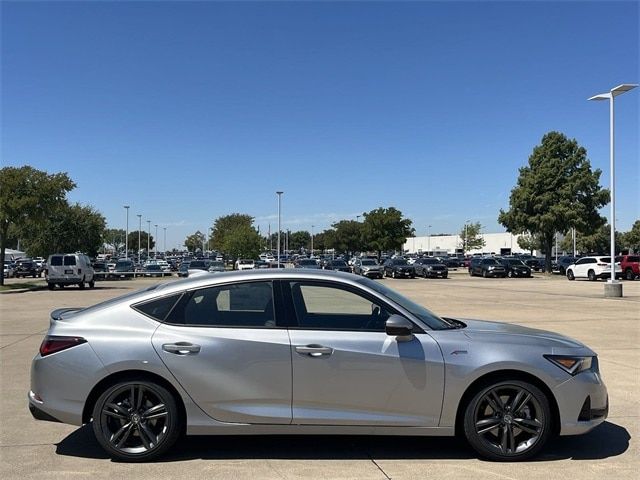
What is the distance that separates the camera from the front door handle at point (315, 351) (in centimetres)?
470

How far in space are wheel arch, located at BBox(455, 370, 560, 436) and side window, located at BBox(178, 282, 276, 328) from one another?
1.71 m

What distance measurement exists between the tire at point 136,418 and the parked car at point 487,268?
4478 centimetres

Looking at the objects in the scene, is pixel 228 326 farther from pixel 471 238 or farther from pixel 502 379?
pixel 471 238

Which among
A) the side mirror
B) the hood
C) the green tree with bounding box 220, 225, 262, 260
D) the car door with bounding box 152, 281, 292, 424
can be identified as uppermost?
the green tree with bounding box 220, 225, 262, 260

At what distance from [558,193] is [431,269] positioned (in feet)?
43.7

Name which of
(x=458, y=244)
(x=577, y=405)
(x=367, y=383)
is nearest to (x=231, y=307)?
A: (x=367, y=383)

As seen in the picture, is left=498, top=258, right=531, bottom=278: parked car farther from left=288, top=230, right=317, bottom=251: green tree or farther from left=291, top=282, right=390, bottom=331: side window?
left=288, top=230, right=317, bottom=251: green tree

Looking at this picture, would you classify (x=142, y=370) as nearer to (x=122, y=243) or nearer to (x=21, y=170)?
(x=21, y=170)

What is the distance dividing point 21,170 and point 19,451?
29.5 metres

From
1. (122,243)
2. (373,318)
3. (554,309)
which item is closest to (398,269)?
(554,309)

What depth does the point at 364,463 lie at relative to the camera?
4.79m

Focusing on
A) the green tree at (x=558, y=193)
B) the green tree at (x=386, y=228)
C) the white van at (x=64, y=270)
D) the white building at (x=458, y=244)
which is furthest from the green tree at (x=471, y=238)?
the white van at (x=64, y=270)

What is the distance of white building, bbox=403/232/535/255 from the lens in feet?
434

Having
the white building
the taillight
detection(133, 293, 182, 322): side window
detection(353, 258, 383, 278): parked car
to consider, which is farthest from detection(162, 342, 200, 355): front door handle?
the white building
